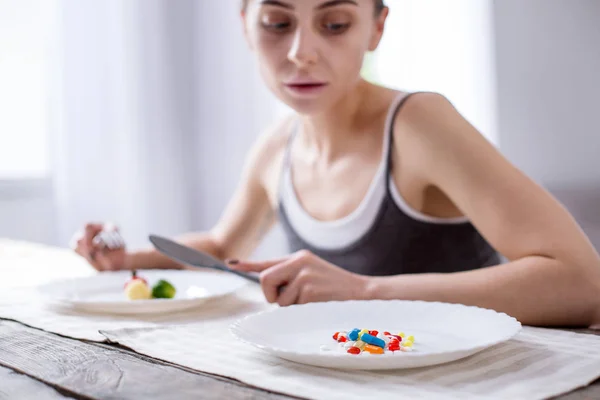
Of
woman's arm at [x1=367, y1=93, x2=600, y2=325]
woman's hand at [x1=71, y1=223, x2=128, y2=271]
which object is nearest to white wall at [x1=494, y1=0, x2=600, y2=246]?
woman's arm at [x1=367, y1=93, x2=600, y2=325]

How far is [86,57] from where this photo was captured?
11.4ft

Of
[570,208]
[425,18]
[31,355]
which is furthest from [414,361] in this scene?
[425,18]

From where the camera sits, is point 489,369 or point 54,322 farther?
point 54,322

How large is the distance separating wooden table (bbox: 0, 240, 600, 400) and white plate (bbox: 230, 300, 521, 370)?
7cm

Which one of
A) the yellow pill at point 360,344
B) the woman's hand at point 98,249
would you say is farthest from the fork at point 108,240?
the yellow pill at point 360,344

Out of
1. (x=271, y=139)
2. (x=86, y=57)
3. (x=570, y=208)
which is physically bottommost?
(x=570, y=208)

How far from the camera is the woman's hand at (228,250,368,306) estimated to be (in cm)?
91

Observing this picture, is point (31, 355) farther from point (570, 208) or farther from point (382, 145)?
point (570, 208)

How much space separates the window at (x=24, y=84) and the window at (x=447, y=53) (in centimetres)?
166

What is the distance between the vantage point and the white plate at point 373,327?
0.62m

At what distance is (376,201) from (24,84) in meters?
2.73

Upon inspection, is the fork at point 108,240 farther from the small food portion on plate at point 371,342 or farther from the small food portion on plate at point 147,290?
the small food portion on plate at point 371,342

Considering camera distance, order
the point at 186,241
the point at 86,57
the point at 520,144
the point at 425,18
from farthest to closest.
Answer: the point at 86,57 < the point at 425,18 < the point at 520,144 < the point at 186,241

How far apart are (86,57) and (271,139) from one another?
6.98 feet
